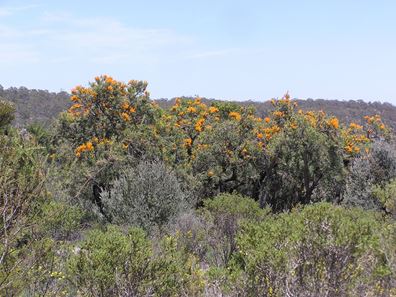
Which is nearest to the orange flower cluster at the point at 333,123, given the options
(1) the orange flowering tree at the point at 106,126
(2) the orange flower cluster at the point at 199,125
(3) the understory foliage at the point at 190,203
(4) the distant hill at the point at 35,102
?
(3) the understory foliage at the point at 190,203

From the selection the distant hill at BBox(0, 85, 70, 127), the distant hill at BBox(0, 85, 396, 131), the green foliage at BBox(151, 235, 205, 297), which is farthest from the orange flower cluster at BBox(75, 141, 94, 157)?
the distant hill at BBox(0, 85, 70, 127)

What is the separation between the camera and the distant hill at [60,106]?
6334 centimetres

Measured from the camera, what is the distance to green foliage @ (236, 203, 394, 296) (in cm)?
753

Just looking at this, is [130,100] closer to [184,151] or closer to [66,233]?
[184,151]

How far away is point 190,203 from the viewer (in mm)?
18312

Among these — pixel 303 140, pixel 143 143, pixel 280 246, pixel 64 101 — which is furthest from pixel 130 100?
pixel 64 101

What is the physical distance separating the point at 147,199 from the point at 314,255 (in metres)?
8.83

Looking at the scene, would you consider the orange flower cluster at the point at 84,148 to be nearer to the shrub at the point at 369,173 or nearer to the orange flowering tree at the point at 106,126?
the orange flowering tree at the point at 106,126

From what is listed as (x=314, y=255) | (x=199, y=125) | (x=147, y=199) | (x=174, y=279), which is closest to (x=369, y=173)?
(x=199, y=125)

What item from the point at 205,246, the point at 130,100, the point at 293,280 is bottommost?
the point at 205,246

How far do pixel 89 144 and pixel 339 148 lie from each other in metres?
9.37

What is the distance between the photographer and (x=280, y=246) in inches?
321

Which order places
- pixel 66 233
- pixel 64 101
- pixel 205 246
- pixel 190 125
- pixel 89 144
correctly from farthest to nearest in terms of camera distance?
pixel 64 101, pixel 190 125, pixel 89 144, pixel 205 246, pixel 66 233

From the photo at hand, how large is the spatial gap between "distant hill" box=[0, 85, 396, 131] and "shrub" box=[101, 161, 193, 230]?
4093 centimetres
